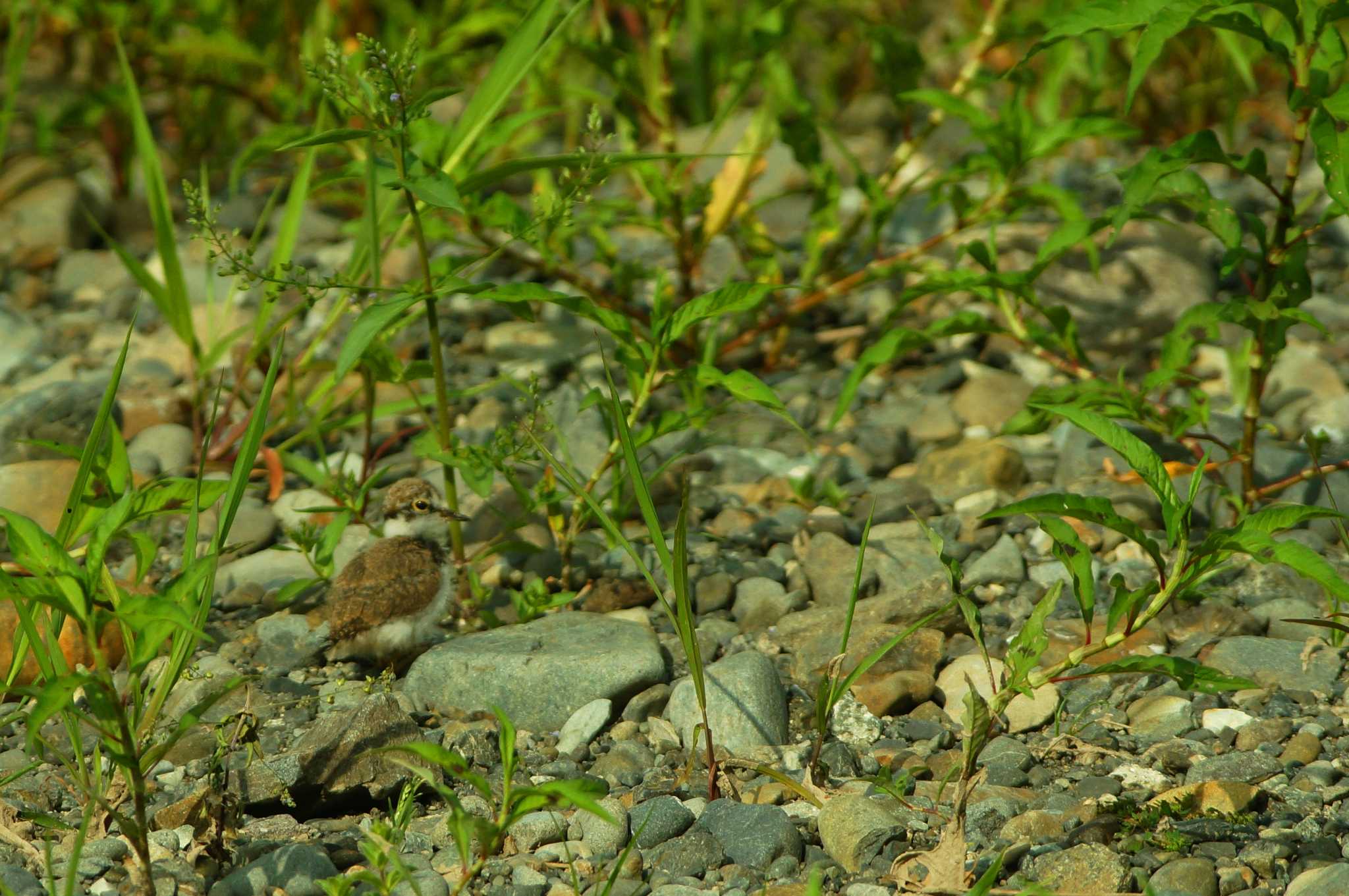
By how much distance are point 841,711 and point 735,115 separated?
13.9 ft

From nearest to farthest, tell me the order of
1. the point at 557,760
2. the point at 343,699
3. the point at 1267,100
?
the point at 557,760 < the point at 343,699 < the point at 1267,100

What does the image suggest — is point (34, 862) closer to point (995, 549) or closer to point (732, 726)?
point (732, 726)

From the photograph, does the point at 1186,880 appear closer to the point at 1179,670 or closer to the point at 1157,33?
the point at 1179,670

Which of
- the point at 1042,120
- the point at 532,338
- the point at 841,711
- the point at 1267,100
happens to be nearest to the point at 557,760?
the point at 841,711

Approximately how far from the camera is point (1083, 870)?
258 cm

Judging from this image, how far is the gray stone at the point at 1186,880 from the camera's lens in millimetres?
2551

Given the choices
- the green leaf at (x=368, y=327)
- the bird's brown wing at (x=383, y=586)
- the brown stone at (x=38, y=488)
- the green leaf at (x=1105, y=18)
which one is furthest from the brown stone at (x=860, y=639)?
the brown stone at (x=38, y=488)

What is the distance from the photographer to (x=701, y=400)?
3.81 metres

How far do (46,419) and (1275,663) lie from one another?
3.54m

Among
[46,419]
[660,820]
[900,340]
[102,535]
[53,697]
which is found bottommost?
[660,820]

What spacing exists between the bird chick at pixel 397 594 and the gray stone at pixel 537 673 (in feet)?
0.29

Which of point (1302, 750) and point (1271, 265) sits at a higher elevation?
point (1271, 265)

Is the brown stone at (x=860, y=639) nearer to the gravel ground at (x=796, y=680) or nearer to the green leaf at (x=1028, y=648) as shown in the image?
the gravel ground at (x=796, y=680)

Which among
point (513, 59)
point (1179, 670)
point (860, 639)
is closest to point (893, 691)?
point (860, 639)
